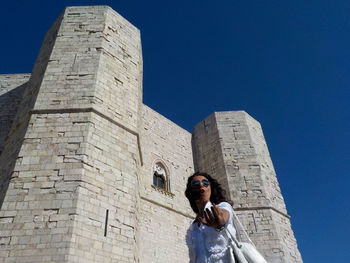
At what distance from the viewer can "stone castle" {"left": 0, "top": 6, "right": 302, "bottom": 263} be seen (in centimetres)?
452

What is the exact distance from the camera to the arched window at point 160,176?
938 centimetres

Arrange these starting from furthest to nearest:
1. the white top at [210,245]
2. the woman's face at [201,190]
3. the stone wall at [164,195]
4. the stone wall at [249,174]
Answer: the stone wall at [249,174] → the stone wall at [164,195] → the woman's face at [201,190] → the white top at [210,245]

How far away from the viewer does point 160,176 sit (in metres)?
9.60

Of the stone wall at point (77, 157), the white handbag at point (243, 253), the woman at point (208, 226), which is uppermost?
the stone wall at point (77, 157)

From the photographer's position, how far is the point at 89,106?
5.94 m

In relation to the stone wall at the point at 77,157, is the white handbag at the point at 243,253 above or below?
below

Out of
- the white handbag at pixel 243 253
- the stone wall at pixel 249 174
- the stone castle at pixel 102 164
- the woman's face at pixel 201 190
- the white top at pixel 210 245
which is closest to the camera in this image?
the white handbag at pixel 243 253

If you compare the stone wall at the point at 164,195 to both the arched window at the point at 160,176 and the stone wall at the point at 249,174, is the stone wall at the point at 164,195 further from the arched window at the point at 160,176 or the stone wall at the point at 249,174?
the stone wall at the point at 249,174

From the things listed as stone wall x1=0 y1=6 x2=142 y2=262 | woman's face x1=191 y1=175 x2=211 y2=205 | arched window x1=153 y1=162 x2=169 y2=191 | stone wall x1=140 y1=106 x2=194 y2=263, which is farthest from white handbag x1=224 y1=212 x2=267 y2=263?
arched window x1=153 y1=162 x2=169 y2=191

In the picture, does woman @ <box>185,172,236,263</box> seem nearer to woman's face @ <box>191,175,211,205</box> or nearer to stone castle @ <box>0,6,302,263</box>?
woman's face @ <box>191,175,211,205</box>

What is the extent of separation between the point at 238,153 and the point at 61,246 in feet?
25.9

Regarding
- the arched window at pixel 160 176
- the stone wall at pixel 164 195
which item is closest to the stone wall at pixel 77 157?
the stone wall at pixel 164 195

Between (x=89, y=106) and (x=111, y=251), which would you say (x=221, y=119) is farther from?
(x=111, y=251)

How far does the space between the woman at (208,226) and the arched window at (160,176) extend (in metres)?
7.38
